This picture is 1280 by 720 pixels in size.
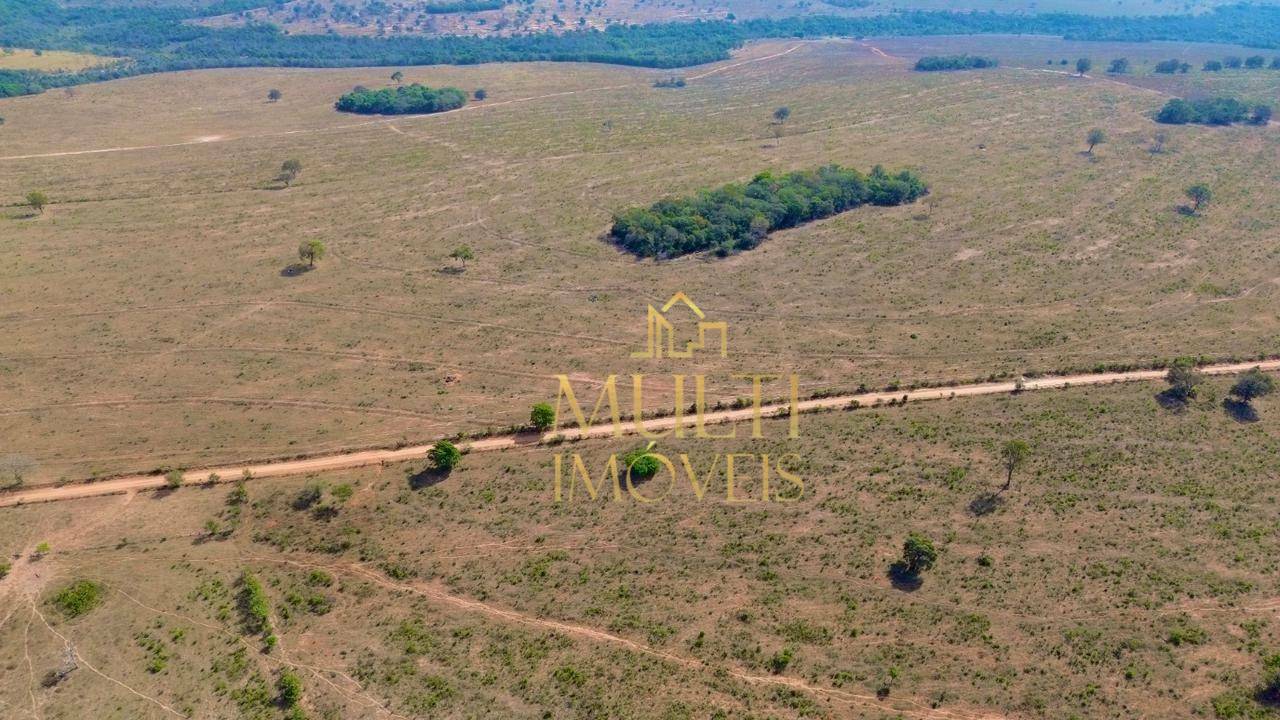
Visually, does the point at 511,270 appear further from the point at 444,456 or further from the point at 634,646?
the point at 634,646

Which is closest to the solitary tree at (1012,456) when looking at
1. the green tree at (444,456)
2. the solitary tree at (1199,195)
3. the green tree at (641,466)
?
the green tree at (641,466)

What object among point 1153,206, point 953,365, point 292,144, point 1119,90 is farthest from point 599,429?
point 1119,90

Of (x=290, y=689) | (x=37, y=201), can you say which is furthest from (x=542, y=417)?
(x=37, y=201)

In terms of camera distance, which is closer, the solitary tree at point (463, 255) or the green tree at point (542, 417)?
the green tree at point (542, 417)

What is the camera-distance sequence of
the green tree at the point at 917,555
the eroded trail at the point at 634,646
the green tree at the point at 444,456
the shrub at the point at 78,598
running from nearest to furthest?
the eroded trail at the point at 634,646, the shrub at the point at 78,598, the green tree at the point at 917,555, the green tree at the point at 444,456

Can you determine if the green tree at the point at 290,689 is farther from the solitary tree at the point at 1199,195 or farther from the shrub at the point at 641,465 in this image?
the solitary tree at the point at 1199,195

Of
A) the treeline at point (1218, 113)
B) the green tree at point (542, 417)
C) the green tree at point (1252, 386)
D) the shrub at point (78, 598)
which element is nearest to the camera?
the shrub at point (78, 598)

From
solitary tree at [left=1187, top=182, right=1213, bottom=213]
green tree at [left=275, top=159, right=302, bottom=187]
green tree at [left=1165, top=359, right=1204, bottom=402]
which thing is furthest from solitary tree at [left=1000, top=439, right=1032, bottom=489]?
green tree at [left=275, top=159, right=302, bottom=187]
